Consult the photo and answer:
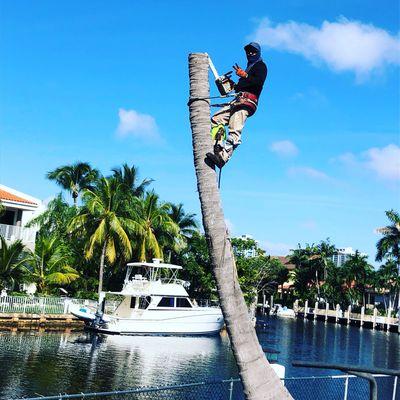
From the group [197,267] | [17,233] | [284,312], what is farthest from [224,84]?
[284,312]

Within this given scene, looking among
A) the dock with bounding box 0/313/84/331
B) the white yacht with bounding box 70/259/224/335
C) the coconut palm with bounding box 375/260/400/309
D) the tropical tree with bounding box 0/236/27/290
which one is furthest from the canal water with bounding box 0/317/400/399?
the coconut palm with bounding box 375/260/400/309

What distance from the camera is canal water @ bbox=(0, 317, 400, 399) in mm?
20578

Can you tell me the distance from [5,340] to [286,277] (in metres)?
69.7

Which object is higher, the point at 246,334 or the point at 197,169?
the point at 197,169

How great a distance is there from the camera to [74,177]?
61.2 metres

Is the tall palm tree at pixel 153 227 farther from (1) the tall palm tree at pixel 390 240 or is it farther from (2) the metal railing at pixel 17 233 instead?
(1) the tall palm tree at pixel 390 240

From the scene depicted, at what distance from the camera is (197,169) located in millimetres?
7066

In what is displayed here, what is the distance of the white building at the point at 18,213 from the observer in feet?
134

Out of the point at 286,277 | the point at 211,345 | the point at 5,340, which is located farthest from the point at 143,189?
the point at 286,277

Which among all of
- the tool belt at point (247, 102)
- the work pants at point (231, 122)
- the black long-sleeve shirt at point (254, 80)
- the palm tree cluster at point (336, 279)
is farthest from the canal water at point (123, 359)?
the palm tree cluster at point (336, 279)

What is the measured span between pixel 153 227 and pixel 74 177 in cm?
1607

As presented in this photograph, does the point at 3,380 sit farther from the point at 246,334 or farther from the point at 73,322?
the point at 73,322

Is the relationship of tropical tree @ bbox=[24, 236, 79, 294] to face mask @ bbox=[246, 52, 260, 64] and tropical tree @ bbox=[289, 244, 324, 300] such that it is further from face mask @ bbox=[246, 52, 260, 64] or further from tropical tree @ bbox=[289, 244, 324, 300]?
tropical tree @ bbox=[289, 244, 324, 300]

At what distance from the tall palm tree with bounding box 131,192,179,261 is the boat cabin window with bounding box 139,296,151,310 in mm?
7401
